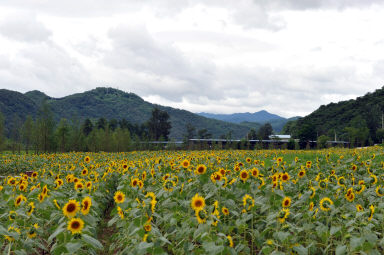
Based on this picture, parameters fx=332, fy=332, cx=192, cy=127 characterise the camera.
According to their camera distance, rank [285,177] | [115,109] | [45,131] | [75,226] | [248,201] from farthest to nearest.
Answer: [115,109] → [45,131] → [285,177] → [248,201] → [75,226]

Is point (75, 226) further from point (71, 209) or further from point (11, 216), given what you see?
point (11, 216)

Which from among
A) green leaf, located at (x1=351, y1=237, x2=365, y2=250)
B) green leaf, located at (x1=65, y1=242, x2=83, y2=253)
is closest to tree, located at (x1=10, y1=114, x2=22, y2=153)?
green leaf, located at (x1=65, y1=242, x2=83, y2=253)

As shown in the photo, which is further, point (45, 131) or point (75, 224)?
point (45, 131)

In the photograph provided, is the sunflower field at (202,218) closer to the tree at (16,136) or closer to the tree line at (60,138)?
the tree line at (60,138)

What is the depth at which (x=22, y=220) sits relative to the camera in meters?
3.83

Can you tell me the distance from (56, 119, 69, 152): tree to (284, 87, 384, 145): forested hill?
41213 mm

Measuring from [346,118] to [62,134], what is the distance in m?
59.6

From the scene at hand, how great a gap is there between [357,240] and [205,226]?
132cm

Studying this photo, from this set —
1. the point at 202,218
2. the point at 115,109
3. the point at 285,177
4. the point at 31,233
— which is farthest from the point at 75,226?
the point at 115,109

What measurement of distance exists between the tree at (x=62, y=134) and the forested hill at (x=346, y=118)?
41.2 m

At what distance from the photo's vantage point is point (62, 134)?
3216 centimetres

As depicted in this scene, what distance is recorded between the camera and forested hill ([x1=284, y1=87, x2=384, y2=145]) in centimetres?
6169

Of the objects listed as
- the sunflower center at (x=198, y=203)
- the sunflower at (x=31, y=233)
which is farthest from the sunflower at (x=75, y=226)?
the sunflower center at (x=198, y=203)

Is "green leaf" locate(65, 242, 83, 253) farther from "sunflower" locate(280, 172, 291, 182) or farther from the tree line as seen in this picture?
the tree line
